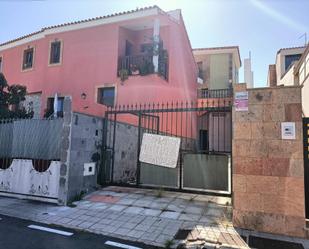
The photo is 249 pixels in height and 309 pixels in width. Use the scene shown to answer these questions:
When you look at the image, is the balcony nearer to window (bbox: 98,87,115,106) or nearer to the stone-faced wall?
window (bbox: 98,87,115,106)

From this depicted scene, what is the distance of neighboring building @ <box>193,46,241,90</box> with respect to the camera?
22.4 m

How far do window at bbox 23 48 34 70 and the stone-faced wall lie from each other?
14.7 meters

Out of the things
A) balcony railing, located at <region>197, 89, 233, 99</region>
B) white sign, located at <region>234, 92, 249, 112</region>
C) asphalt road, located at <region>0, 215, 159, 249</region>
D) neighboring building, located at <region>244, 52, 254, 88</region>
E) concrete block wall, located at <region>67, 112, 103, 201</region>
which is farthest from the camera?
neighboring building, located at <region>244, 52, 254, 88</region>

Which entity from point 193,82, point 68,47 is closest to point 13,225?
point 68,47

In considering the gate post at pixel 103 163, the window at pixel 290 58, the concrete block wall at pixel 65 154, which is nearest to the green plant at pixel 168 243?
the concrete block wall at pixel 65 154

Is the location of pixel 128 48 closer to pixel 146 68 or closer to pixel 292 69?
pixel 146 68

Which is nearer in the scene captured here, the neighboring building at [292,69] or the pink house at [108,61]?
the neighboring building at [292,69]

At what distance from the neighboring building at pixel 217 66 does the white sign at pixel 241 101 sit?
57.9 feet

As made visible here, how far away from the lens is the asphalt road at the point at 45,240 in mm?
4207

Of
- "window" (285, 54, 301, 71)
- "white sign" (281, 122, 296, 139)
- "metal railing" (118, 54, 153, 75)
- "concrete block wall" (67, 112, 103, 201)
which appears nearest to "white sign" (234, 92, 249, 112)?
"white sign" (281, 122, 296, 139)

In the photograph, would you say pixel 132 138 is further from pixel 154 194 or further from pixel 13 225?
pixel 13 225

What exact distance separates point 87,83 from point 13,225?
9.41m

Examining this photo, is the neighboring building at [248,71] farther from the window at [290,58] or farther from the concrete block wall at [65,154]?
the concrete block wall at [65,154]

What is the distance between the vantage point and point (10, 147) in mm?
8086
